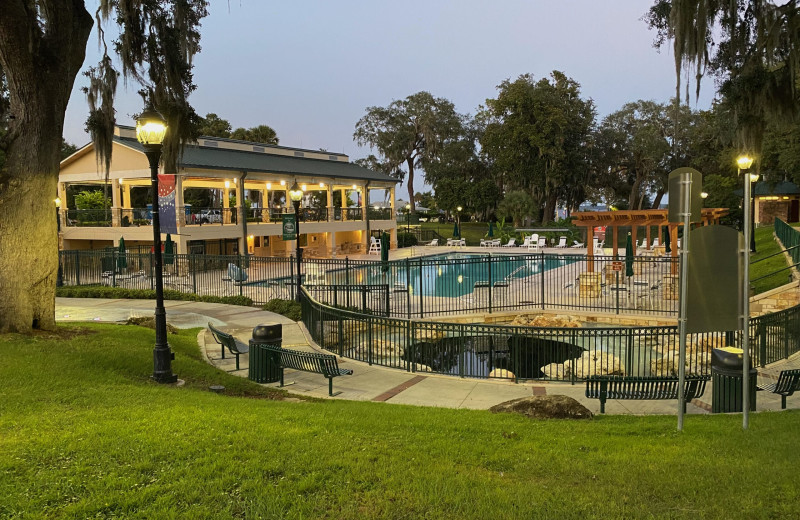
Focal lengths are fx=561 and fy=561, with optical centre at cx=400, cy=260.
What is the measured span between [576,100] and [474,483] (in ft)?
191

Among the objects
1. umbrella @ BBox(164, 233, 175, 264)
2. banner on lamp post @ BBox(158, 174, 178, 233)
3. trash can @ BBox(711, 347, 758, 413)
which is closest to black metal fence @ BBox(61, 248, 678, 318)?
umbrella @ BBox(164, 233, 175, 264)

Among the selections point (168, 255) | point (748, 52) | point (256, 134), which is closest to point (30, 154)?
point (168, 255)

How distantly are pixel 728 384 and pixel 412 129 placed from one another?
212 ft

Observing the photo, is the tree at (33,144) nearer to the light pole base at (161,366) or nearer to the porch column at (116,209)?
the light pole base at (161,366)

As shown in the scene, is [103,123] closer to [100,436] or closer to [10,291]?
[10,291]

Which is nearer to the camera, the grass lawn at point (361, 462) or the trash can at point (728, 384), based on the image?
the grass lawn at point (361, 462)

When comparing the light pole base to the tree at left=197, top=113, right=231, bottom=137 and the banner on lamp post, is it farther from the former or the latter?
the tree at left=197, top=113, right=231, bottom=137

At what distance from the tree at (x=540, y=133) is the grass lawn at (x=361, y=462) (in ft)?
166

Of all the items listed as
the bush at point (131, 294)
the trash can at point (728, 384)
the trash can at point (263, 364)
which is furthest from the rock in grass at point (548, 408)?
the bush at point (131, 294)

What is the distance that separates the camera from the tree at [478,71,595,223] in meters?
54.6

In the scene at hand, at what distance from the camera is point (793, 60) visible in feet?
49.4

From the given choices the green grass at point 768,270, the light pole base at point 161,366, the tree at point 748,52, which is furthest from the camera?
the green grass at point 768,270

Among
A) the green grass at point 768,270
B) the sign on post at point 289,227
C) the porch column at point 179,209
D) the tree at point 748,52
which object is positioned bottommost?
the green grass at point 768,270

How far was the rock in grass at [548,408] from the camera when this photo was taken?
7.32 metres
